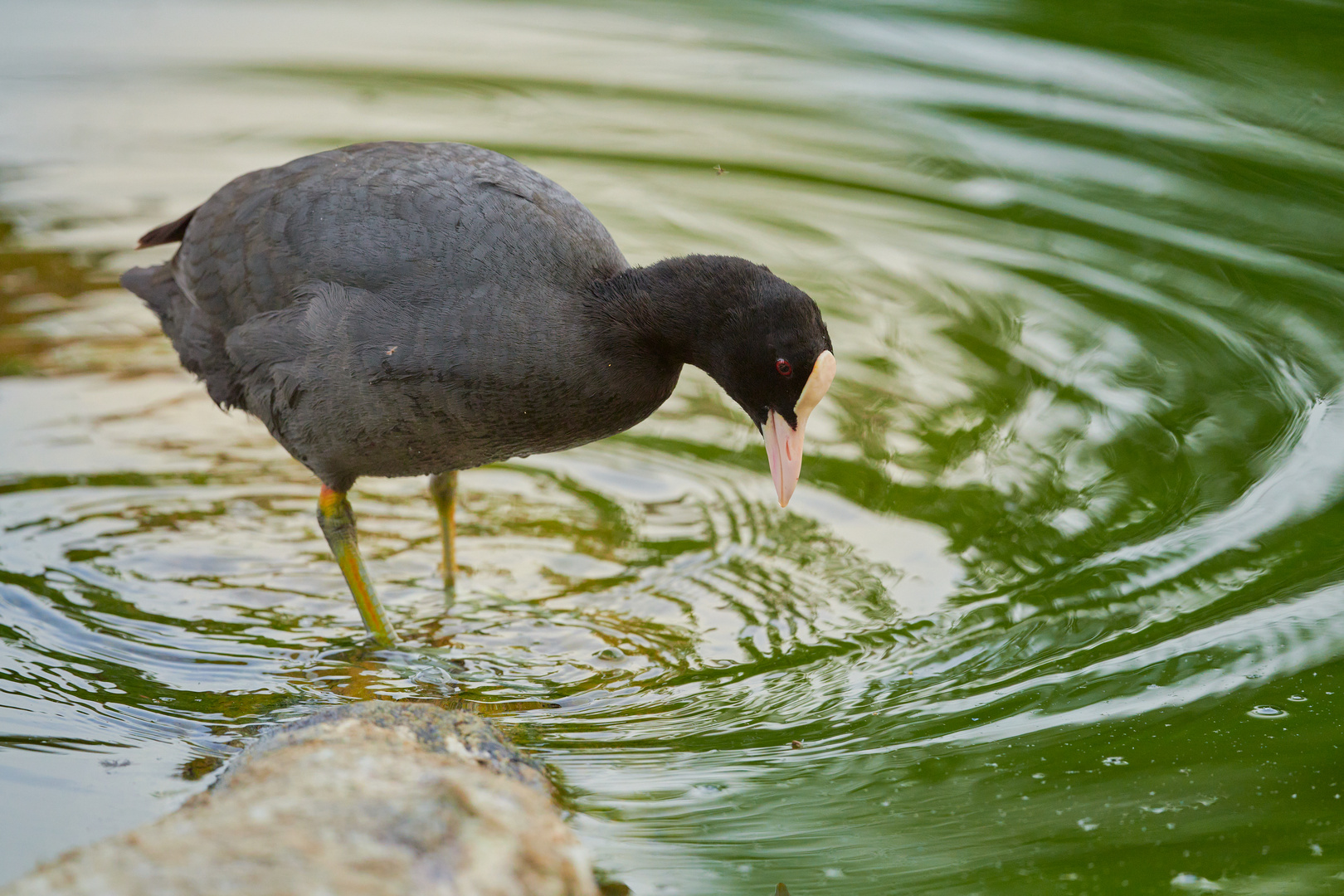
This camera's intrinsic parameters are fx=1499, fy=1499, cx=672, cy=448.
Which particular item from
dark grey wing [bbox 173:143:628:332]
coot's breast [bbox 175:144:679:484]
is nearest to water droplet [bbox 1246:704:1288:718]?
coot's breast [bbox 175:144:679:484]

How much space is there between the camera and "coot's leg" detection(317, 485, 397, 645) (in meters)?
4.00

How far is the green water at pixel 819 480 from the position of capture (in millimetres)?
3084

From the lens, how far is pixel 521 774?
9.77 feet

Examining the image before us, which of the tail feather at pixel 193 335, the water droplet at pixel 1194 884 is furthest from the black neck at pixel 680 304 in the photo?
the water droplet at pixel 1194 884

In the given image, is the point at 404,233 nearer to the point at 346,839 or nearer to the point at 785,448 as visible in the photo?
the point at 785,448

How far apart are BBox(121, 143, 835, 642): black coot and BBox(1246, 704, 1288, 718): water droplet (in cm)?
119

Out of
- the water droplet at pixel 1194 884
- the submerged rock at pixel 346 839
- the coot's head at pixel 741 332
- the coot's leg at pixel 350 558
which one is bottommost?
the coot's leg at pixel 350 558

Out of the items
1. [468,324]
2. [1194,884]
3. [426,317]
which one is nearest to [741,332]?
[468,324]

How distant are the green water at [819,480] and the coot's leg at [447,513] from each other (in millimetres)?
78

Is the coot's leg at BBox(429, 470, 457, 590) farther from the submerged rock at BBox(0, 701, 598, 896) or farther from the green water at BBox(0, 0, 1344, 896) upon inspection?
the submerged rock at BBox(0, 701, 598, 896)

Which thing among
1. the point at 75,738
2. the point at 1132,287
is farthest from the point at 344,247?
the point at 1132,287

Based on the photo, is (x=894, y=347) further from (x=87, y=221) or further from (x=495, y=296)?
(x=87, y=221)

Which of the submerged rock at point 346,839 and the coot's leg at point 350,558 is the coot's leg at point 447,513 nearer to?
the coot's leg at point 350,558

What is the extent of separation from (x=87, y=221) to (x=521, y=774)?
4.60 metres
